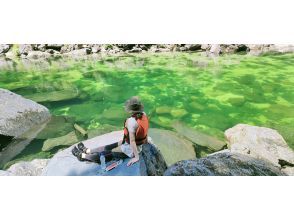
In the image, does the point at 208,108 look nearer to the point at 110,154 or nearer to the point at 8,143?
the point at 110,154

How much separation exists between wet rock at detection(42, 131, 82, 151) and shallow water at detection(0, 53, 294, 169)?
0.13 metres

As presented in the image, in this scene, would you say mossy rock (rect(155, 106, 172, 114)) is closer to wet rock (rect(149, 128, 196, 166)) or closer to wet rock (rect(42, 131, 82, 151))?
wet rock (rect(149, 128, 196, 166))

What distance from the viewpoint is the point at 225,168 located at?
4.20 m

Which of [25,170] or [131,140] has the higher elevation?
[131,140]

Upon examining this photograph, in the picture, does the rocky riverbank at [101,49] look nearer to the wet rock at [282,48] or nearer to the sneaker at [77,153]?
the wet rock at [282,48]

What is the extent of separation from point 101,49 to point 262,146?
8.44 m

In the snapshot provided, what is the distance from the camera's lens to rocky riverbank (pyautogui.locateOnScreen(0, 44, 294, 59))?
11691 millimetres

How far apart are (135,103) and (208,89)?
4517 millimetres

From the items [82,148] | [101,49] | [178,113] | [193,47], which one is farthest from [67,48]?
[82,148]

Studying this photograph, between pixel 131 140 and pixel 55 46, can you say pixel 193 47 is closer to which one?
pixel 55 46

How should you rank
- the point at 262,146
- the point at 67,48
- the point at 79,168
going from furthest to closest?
the point at 67,48, the point at 262,146, the point at 79,168

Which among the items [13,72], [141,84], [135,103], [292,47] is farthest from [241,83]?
[13,72]

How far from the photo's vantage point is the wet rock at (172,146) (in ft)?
16.4

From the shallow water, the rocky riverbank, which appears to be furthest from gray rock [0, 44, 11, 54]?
the shallow water
